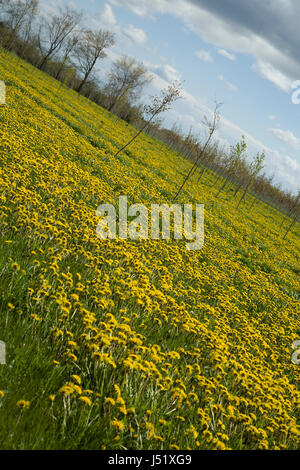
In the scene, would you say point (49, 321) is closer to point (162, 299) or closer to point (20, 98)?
point (162, 299)

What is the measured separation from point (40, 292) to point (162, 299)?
2.48 m

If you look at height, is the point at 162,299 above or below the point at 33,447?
above

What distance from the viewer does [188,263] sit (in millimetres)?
9953
